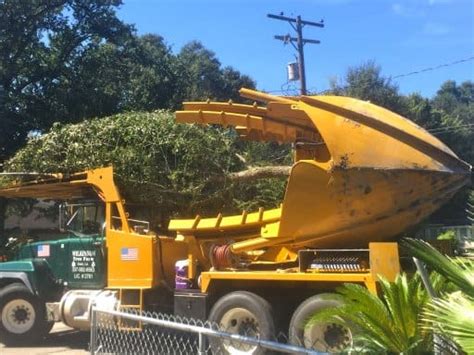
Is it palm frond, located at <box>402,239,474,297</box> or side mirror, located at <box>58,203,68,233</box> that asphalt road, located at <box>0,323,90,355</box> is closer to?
side mirror, located at <box>58,203,68,233</box>

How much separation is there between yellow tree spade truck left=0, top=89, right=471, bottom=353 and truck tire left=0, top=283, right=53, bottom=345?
135 millimetres

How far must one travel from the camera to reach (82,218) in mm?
11109

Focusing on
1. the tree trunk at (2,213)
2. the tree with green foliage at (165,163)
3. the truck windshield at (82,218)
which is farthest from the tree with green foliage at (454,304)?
the tree trunk at (2,213)

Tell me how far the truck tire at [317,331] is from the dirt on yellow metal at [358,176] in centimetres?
89

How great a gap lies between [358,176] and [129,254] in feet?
13.6

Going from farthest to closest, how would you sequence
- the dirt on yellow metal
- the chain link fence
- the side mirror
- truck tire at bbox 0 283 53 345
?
1. truck tire at bbox 0 283 53 345
2. the side mirror
3. the chain link fence
4. the dirt on yellow metal

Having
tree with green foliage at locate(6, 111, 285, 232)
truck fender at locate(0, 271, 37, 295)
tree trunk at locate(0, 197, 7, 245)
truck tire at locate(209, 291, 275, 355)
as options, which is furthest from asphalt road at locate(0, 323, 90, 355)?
tree trunk at locate(0, 197, 7, 245)

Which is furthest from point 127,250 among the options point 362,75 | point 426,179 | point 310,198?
point 362,75

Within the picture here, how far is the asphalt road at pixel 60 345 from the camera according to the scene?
1054cm

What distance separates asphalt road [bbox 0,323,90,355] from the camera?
1054 centimetres

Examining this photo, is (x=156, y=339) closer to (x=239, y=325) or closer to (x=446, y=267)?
(x=239, y=325)

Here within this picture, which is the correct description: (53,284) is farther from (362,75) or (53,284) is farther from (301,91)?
(362,75)

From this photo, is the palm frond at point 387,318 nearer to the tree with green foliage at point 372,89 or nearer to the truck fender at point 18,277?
the truck fender at point 18,277

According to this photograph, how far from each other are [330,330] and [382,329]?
349cm
